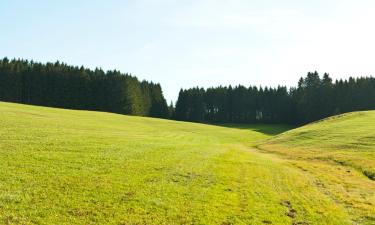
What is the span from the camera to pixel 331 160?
4312 cm

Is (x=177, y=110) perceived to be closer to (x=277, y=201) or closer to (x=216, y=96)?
(x=216, y=96)

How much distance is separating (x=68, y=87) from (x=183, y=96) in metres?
62.2

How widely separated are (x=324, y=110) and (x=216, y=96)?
54419 mm

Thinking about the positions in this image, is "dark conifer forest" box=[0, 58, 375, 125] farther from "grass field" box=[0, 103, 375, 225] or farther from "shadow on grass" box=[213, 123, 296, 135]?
"grass field" box=[0, 103, 375, 225]

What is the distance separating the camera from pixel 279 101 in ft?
579

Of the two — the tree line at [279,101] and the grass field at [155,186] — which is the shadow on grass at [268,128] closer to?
the tree line at [279,101]

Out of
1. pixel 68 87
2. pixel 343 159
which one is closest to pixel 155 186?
pixel 343 159

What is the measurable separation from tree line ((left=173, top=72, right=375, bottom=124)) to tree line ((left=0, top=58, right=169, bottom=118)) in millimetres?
35669

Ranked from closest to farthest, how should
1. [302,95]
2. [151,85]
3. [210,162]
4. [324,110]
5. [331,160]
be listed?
[210,162], [331,160], [324,110], [302,95], [151,85]

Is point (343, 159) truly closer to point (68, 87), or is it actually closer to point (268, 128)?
→ point (268, 128)

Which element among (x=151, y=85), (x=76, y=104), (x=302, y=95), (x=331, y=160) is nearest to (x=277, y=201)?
(x=331, y=160)

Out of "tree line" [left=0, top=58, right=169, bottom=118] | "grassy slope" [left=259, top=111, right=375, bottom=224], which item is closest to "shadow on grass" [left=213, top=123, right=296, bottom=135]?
"grassy slope" [left=259, top=111, right=375, bottom=224]

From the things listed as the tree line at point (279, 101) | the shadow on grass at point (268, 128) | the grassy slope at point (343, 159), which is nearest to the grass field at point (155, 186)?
the grassy slope at point (343, 159)

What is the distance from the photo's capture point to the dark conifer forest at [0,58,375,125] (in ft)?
452
